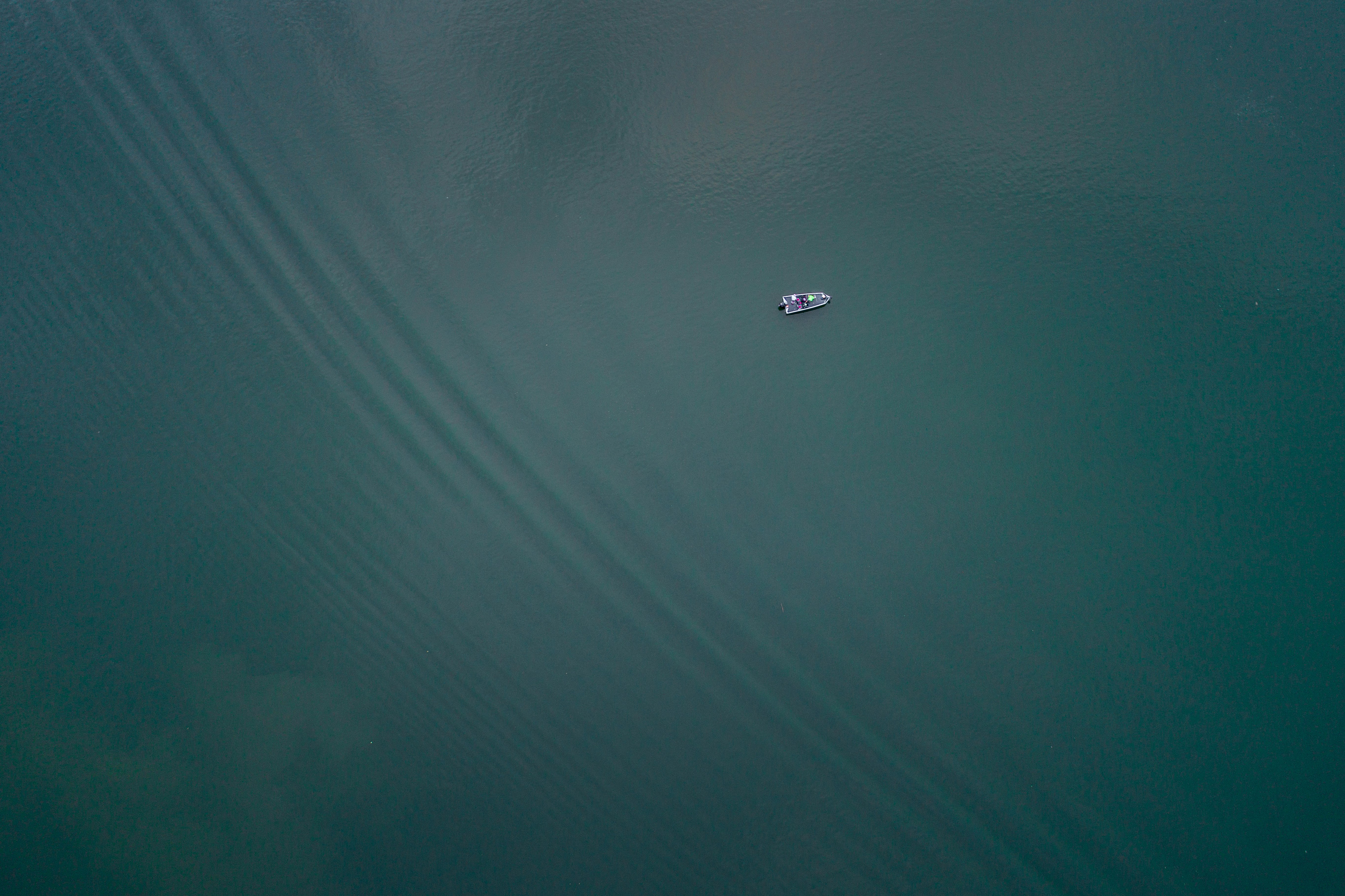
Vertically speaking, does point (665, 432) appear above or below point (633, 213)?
below

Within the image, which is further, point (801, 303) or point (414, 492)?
point (801, 303)

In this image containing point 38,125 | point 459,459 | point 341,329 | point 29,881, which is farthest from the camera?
point 38,125

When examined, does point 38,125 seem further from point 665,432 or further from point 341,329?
point 665,432

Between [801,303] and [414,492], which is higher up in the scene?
[801,303]

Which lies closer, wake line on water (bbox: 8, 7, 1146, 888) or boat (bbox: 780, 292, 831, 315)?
wake line on water (bbox: 8, 7, 1146, 888)

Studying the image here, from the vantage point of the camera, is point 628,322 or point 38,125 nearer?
point 628,322

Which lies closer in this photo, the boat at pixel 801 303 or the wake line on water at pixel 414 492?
the wake line on water at pixel 414 492

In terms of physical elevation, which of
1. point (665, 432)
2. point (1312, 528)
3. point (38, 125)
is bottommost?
point (1312, 528)

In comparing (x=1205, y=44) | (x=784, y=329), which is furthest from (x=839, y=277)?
(x=1205, y=44)
